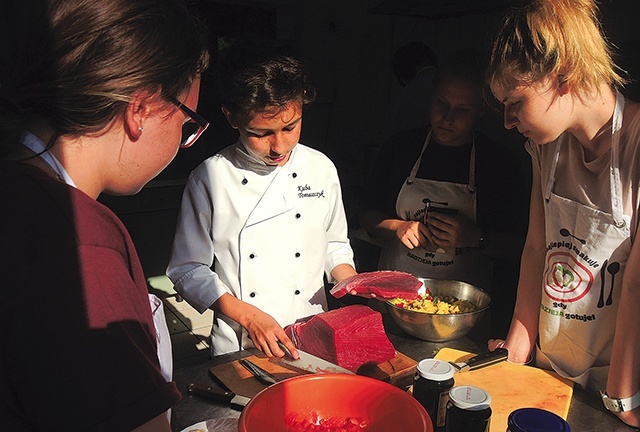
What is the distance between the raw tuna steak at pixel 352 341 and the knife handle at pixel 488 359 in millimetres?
245

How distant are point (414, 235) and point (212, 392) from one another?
3.86 feet

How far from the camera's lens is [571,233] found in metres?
1.46

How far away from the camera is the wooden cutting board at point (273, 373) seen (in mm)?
1475

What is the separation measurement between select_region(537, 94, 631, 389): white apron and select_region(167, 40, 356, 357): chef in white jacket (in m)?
0.80

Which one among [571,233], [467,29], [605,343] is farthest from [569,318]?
[467,29]

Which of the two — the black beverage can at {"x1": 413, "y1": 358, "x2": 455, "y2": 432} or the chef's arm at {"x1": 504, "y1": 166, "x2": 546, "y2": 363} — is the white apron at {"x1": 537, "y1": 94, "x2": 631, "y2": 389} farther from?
the black beverage can at {"x1": 413, "y1": 358, "x2": 455, "y2": 432}

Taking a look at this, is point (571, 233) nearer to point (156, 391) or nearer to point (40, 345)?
point (156, 391)

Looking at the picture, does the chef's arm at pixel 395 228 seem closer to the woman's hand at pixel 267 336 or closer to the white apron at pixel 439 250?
the white apron at pixel 439 250

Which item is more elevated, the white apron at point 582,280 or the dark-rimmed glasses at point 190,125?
the dark-rimmed glasses at point 190,125

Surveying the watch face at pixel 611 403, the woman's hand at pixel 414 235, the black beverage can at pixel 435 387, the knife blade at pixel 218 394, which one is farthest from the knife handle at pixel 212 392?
the woman's hand at pixel 414 235

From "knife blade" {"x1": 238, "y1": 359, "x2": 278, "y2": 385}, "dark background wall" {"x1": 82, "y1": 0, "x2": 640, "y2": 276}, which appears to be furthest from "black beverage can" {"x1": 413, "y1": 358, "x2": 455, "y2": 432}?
"dark background wall" {"x1": 82, "y1": 0, "x2": 640, "y2": 276}

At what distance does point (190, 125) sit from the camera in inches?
43.0

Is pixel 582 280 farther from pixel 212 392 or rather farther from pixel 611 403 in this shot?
pixel 212 392

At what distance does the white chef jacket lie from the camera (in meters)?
1.83
